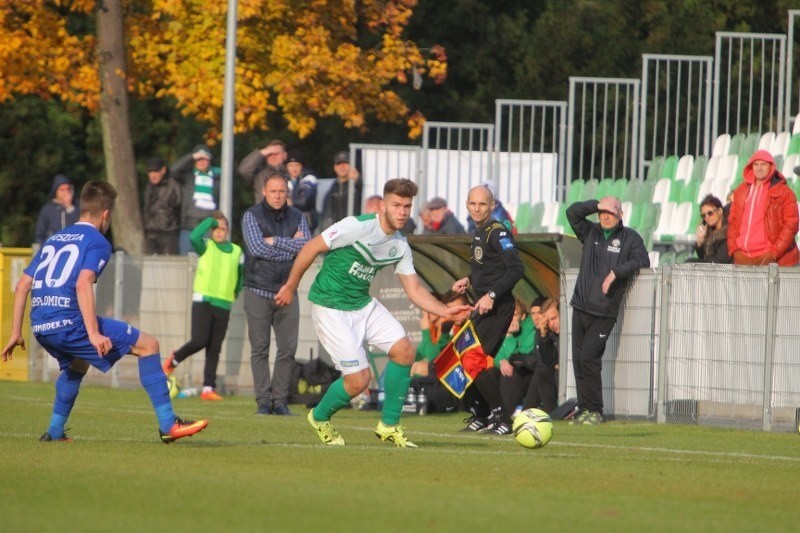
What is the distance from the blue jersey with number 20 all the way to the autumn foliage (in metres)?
16.7

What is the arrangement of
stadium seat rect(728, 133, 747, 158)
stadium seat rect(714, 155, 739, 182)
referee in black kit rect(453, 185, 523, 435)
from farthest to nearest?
stadium seat rect(728, 133, 747, 158), stadium seat rect(714, 155, 739, 182), referee in black kit rect(453, 185, 523, 435)

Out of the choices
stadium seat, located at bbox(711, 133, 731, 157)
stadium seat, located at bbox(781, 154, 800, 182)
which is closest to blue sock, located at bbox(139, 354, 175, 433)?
stadium seat, located at bbox(781, 154, 800, 182)

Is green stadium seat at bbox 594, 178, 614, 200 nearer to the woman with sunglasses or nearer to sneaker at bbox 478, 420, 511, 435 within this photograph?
the woman with sunglasses

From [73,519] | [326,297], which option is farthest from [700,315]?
[73,519]

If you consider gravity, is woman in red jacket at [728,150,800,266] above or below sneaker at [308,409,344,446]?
above

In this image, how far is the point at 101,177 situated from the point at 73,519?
28.9m

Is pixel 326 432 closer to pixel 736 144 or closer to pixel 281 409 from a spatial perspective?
pixel 281 409

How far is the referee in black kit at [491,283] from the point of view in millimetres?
14453

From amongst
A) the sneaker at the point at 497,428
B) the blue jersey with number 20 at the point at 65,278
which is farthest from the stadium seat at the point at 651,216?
the blue jersey with number 20 at the point at 65,278

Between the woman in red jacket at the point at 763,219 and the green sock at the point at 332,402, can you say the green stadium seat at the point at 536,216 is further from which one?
the green sock at the point at 332,402

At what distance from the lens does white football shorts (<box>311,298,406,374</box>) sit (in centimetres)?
1212

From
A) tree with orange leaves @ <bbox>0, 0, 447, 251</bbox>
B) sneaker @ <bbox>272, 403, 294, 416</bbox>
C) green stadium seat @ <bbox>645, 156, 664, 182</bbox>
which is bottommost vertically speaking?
sneaker @ <bbox>272, 403, 294, 416</bbox>

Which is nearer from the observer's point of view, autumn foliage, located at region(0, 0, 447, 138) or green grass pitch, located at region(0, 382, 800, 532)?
green grass pitch, located at region(0, 382, 800, 532)

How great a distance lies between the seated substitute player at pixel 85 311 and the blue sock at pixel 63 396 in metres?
0.18
